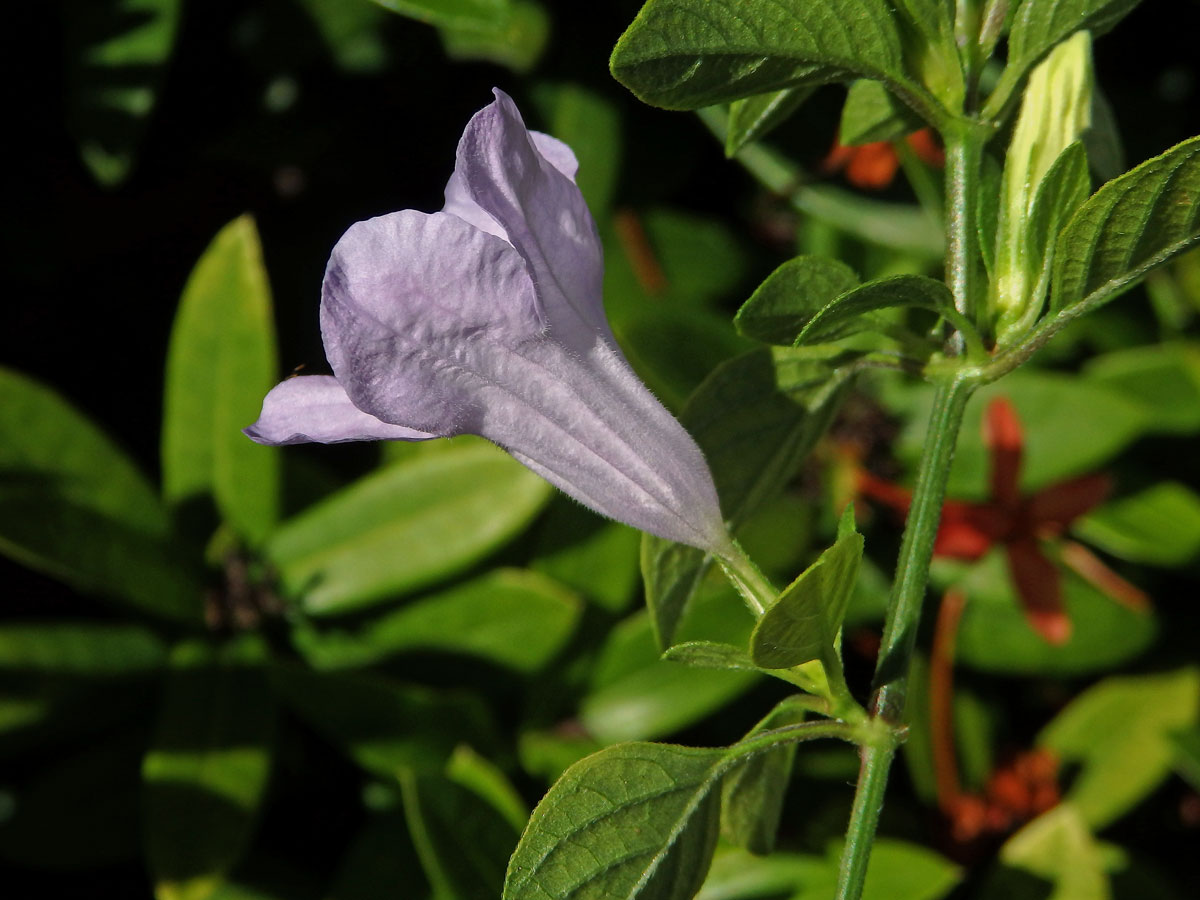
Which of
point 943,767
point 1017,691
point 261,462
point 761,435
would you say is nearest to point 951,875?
point 943,767

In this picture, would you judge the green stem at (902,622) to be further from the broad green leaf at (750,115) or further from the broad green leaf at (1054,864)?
the broad green leaf at (1054,864)

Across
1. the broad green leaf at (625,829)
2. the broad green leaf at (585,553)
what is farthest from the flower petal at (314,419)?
the broad green leaf at (585,553)

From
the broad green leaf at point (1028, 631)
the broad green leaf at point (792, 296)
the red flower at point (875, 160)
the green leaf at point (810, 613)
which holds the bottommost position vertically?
the broad green leaf at point (1028, 631)

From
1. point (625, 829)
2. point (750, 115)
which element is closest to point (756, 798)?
point (625, 829)

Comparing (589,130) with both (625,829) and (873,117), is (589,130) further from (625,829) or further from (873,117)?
(625,829)

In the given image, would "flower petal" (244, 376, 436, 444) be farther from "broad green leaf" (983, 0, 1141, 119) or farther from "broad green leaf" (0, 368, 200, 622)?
"broad green leaf" (0, 368, 200, 622)

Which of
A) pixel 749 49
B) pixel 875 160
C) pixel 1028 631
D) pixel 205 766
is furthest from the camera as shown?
pixel 1028 631
